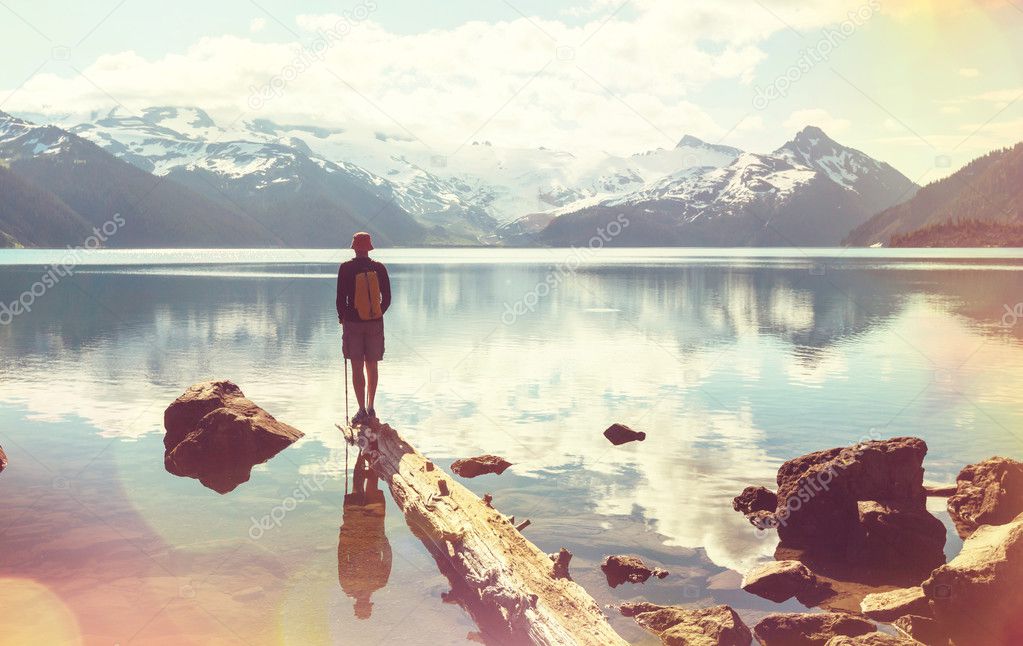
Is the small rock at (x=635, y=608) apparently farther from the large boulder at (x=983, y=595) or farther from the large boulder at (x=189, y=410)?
the large boulder at (x=189, y=410)

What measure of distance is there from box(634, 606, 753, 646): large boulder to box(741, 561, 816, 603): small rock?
1236 millimetres

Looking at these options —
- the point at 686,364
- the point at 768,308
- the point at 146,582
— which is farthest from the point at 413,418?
the point at 768,308

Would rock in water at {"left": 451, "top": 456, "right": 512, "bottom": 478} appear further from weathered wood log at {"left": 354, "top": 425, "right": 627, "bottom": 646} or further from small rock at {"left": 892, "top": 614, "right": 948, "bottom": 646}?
small rock at {"left": 892, "top": 614, "right": 948, "bottom": 646}

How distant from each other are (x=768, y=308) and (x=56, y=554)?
59.9 metres

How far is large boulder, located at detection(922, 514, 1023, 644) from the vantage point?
1020 centimetres

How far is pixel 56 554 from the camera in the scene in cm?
1226

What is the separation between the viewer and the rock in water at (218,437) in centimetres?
1742

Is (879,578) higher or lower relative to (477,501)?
lower

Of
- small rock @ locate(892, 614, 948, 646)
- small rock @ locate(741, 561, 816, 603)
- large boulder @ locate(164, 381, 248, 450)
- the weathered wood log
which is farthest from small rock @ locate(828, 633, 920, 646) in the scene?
large boulder @ locate(164, 381, 248, 450)

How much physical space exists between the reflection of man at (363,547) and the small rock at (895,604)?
6653mm

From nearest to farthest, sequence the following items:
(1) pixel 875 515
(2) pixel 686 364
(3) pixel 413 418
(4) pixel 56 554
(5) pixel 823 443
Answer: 1. (4) pixel 56 554
2. (1) pixel 875 515
3. (5) pixel 823 443
4. (3) pixel 413 418
5. (2) pixel 686 364

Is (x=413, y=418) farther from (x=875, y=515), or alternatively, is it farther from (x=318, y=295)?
(x=318, y=295)

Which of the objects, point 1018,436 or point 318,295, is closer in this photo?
point 1018,436

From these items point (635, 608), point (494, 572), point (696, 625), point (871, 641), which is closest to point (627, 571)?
point (635, 608)
